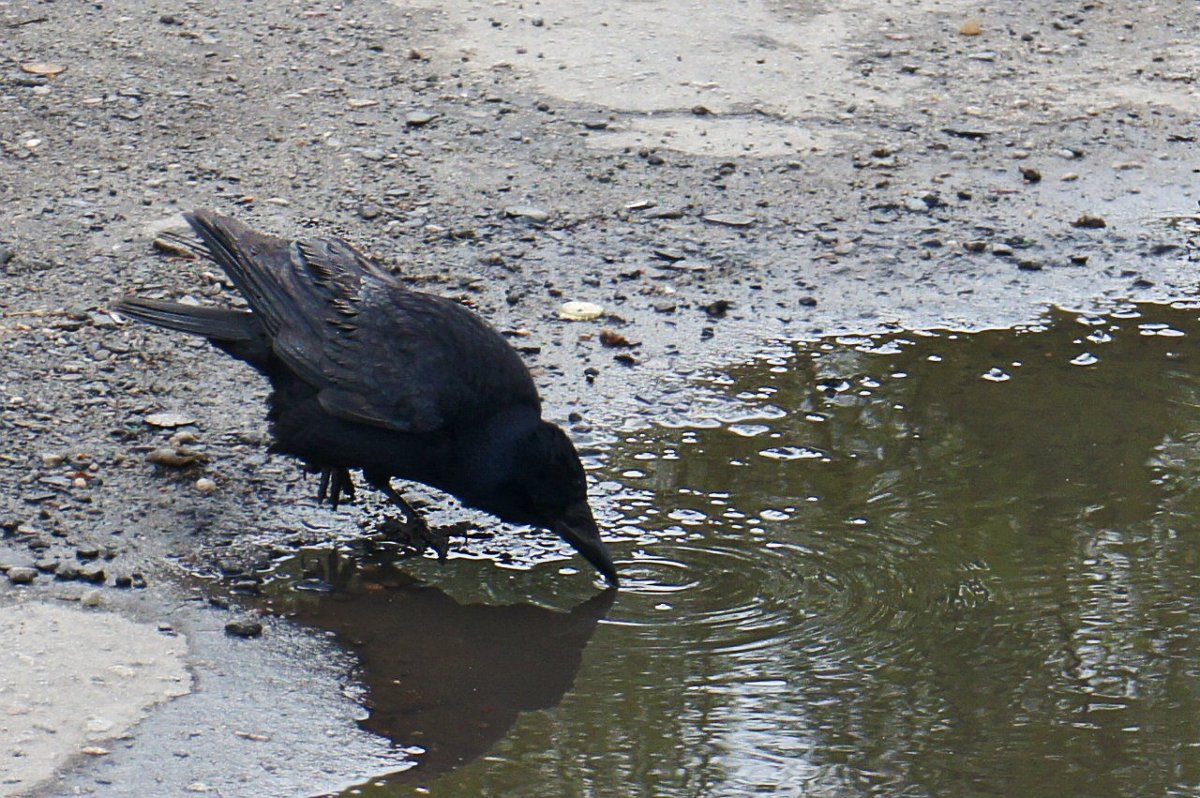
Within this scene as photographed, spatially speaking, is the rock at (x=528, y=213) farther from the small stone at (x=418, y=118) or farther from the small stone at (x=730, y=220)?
the small stone at (x=418, y=118)

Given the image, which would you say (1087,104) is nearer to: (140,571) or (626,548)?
(626,548)

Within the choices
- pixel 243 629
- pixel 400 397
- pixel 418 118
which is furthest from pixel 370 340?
pixel 418 118

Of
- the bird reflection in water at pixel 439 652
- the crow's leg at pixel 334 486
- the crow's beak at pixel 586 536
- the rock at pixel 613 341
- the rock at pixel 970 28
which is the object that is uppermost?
the rock at pixel 970 28

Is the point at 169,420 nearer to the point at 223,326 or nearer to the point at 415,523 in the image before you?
the point at 223,326

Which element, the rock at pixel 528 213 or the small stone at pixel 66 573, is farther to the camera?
the rock at pixel 528 213

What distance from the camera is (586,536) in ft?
13.7

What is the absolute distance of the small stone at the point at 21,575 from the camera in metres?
4.00

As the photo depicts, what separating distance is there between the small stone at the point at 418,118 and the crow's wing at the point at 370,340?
240cm

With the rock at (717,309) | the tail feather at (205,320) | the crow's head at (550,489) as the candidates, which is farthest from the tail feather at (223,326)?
the rock at (717,309)

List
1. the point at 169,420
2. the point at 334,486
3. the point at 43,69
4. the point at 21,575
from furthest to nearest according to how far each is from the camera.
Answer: the point at 43,69 → the point at 169,420 → the point at 334,486 → the point at 21,575

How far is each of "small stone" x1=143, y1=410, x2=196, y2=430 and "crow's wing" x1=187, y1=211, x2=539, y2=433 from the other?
0.45 meters

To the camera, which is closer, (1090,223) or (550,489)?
(550,489)

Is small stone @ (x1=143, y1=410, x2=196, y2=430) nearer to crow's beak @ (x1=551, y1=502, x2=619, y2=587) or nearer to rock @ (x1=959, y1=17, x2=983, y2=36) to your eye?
crow's beak @ (x1=551, y1=502, x2=619, y2=587)

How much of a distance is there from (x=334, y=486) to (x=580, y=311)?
1401 mm
